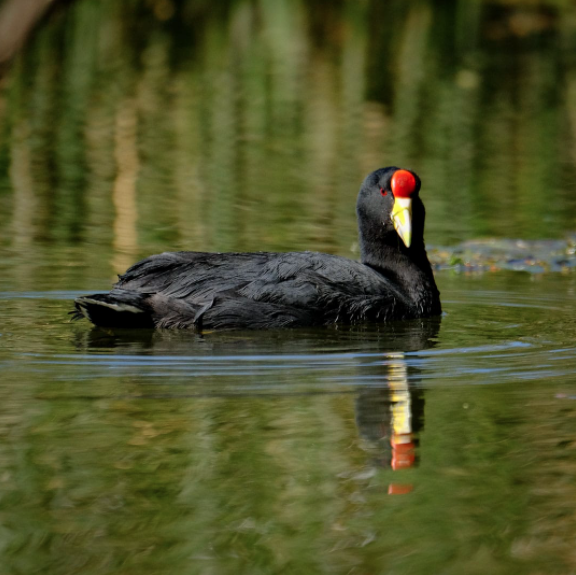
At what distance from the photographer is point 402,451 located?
15.9 feet

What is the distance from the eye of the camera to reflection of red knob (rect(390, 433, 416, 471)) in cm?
466

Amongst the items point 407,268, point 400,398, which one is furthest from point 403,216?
point 400,398

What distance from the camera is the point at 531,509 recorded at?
422cm

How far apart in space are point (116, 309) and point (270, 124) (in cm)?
1325

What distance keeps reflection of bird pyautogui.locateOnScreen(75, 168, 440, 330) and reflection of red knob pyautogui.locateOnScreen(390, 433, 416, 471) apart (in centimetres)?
239

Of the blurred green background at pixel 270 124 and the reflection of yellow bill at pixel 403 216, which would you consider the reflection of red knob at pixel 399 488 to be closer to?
the blurred green background at pixel 270 124

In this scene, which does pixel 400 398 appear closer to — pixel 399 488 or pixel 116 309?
pixel 399 488

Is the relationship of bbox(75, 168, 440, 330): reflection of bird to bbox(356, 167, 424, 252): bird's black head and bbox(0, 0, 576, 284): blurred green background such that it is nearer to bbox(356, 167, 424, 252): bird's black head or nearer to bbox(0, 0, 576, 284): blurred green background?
bbox(356, 167, 424, 252): bird's black head

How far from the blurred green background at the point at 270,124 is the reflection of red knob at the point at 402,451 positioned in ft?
7.04

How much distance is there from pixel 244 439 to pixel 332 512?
86 cm

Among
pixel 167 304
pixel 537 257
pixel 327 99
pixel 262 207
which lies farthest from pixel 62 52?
pixel 167 304

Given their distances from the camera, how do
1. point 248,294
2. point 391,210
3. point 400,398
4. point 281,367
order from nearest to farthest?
point 400,398, point 281,367, point 248,294, point 391,210

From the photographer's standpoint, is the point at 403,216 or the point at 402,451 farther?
the point at 403,216

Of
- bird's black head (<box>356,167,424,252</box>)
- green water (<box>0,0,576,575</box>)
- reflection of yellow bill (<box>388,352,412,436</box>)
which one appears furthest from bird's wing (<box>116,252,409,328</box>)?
reflection of yellow bill (<box>388,352,412,436</box>)
